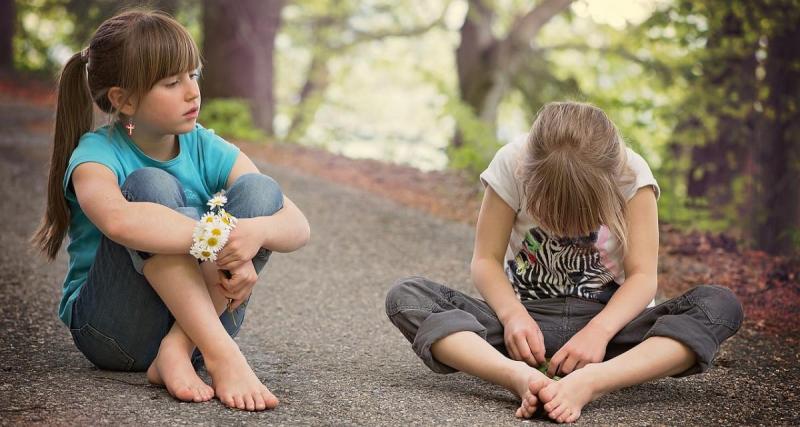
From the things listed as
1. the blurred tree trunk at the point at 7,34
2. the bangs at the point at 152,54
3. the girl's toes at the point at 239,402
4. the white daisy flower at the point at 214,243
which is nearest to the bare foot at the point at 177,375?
the girl's toes at the point at 239,402

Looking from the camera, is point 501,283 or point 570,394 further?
point 501,283

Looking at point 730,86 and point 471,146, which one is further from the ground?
point 730,86

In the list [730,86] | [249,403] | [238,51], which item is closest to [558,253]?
[249,403]

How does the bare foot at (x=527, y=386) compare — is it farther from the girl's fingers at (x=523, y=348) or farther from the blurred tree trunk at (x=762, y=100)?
the blurred tree trunk at (x=762, y=100)

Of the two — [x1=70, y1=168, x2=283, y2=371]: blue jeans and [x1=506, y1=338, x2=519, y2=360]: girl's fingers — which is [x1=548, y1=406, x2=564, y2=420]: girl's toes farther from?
[x1=70, y1=168, x2=283, y2=371]: blue jeans

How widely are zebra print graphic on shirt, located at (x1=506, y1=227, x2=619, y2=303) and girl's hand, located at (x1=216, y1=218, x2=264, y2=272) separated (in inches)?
37.1

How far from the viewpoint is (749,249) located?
5.66 meters

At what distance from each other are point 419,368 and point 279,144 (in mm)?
6358

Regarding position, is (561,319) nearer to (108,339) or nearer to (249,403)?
(249,403)

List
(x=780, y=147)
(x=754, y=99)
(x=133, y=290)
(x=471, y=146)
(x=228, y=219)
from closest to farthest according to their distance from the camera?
1. (x=228, y=219)
2. (x=133, y=290)
3. (x=780, y=147)
4. (x=754, y=99)
5. (x=471, y=146)

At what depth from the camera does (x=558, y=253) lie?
2.80m

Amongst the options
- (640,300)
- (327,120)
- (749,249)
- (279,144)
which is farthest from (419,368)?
(327,120)

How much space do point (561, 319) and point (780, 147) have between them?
395 centimetres

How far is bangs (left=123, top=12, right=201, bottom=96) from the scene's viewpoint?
2499 millimetres
